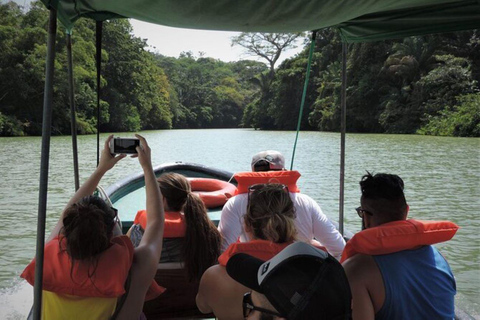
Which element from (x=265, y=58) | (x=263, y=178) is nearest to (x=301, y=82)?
(x=265, y=58)

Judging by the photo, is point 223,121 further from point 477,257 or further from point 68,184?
point 477,257

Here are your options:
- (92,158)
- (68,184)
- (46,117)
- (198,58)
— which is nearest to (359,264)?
(46,117)

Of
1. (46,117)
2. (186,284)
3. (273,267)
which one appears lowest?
(186,284)

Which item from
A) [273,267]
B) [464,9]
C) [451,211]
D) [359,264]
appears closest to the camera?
[273,267]

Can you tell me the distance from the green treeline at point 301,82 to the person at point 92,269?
2240cm

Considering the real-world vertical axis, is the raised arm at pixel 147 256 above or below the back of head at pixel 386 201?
below

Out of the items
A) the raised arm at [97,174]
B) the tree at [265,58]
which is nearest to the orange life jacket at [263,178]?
the raised arm at [97,174]

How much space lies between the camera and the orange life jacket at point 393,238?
1.25m

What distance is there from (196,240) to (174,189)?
22 centimetres

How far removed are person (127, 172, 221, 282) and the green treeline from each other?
21725 mm

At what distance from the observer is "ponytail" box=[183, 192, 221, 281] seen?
2.01 m

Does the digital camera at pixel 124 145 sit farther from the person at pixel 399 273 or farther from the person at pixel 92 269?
the person at pixel 399 273

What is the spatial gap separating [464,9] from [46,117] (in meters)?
1.79

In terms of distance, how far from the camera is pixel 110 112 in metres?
33.9
